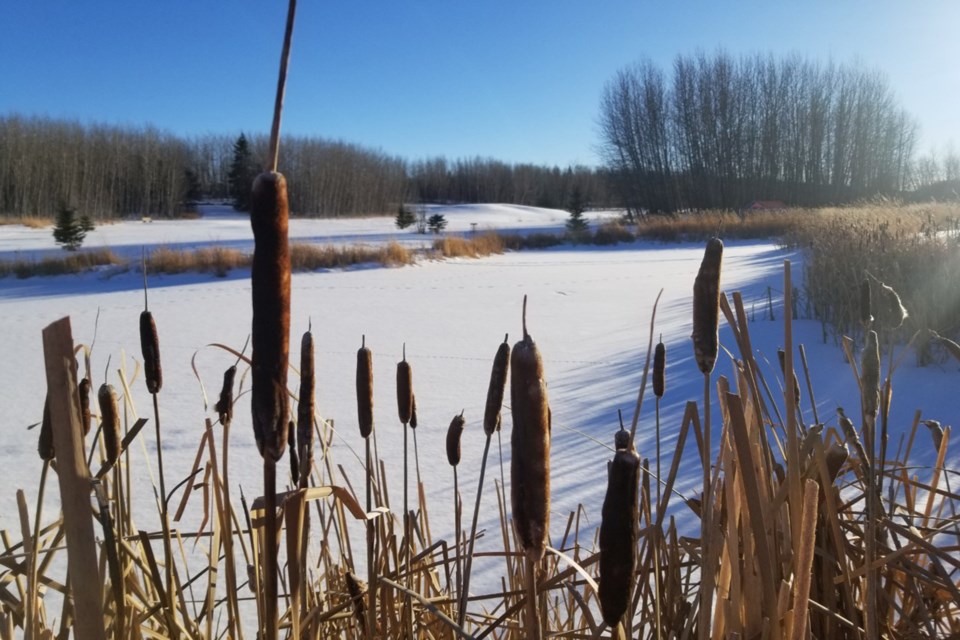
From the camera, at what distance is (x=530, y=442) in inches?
12.0

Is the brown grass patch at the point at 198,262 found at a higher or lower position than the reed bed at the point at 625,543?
higher

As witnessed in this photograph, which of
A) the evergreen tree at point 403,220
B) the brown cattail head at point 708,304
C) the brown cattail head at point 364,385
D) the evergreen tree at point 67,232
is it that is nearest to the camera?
the brown cattail head at point 708,304

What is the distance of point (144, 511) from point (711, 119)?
1147 inches

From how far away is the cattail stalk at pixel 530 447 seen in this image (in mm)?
301

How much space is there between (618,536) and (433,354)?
3481 mm

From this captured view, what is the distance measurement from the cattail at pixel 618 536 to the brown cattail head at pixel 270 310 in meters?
0.16

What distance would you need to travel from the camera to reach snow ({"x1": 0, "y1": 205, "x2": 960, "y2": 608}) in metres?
2.06

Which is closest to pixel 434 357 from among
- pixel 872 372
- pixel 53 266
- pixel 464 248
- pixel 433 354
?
pixel 433 354

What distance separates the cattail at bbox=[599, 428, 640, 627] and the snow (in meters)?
0.33

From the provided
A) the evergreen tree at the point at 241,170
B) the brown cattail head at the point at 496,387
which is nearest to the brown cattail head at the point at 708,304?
the brown cattail head at the point at 496,387

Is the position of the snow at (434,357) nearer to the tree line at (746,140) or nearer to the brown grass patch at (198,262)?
the brown grass patch at (198,262)

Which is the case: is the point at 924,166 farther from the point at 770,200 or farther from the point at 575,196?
the point at 575,196

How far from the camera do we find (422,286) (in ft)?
23.0

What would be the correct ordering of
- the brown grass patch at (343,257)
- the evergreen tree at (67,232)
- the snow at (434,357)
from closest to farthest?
the snow at (434,357), the brown grass patch at (343,257), the evergreen tree at (67,232)
